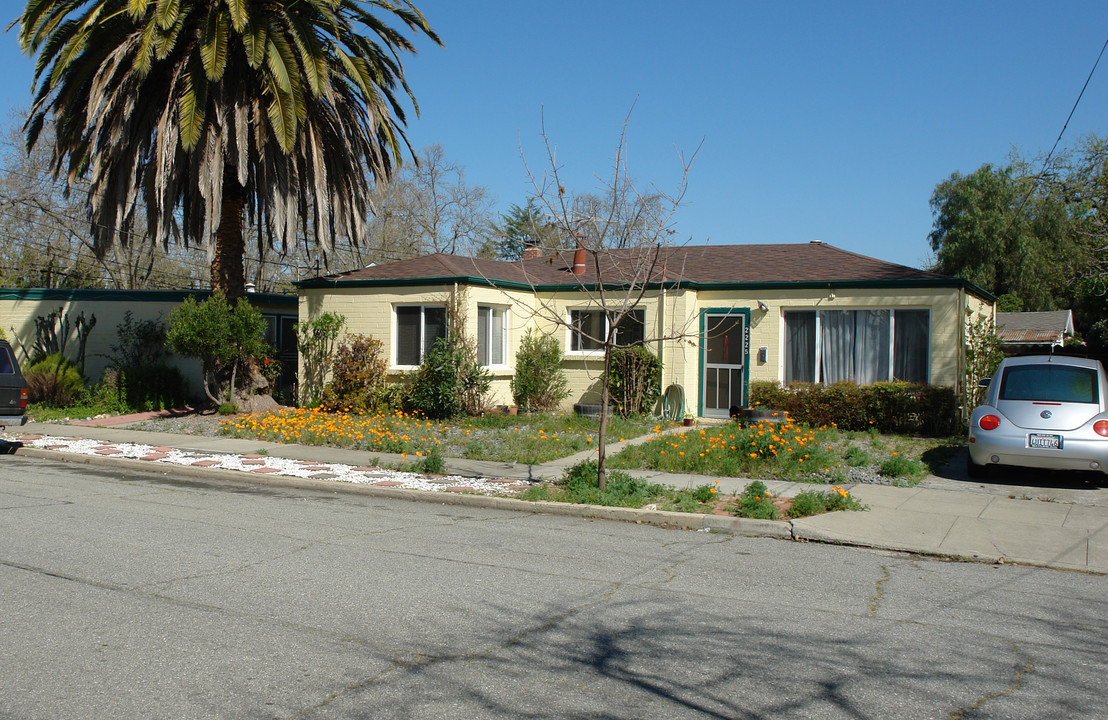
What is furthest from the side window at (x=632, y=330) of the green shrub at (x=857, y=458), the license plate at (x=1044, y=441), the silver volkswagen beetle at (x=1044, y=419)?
the license plate at (x=1044, y=441)

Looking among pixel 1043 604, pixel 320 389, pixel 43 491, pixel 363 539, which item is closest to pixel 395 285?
pixel 320 389

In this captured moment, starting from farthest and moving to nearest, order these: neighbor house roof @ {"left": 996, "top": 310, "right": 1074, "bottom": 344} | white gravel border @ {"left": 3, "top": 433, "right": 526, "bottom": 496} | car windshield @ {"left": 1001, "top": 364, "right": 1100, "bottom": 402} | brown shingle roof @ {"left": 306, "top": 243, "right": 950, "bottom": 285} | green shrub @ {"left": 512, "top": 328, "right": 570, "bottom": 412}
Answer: neighbor house roof @ {"left": 996, "top": 310, "right": 1074, "bottom": 344}
green shrub @ {"left": 512, "top": 328, "right": 570, "bottom": 412}
brown shingle roof @ {"left": 306, "top": 243, "right": 950, "bottom": 285}
car windshield @ {"left": 1001, "top": 364, "right": 1100, "bottom": 402}
white gravel border @ {"left": 3, "top": 433, "right": 526, "bottom": 496}

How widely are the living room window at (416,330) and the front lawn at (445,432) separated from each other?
1575 mm

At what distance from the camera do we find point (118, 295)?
20.6 metres

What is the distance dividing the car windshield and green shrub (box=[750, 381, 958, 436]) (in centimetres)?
390

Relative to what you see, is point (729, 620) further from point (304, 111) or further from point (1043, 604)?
point (304, 111)

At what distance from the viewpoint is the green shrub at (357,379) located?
18.0 metres

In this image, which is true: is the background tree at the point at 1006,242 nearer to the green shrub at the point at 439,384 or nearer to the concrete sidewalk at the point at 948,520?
the green shrub at the point at 439,384

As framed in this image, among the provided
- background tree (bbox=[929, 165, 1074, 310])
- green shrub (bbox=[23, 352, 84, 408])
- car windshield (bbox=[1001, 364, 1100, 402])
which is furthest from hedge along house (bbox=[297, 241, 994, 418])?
background tree (bbox=[929, 165, 1074, 310])

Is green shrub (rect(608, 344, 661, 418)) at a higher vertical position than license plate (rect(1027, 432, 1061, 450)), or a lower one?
higher

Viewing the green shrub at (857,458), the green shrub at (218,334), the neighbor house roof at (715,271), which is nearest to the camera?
the green shrub at (857,458)

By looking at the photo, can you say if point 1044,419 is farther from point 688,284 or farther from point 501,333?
point 501,333

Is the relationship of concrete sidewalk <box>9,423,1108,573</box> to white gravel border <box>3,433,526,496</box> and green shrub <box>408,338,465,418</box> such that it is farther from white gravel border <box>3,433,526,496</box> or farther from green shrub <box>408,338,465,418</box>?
green shrub <box>408,338,465,418</box>

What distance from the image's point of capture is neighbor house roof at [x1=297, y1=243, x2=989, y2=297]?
17266 mm
